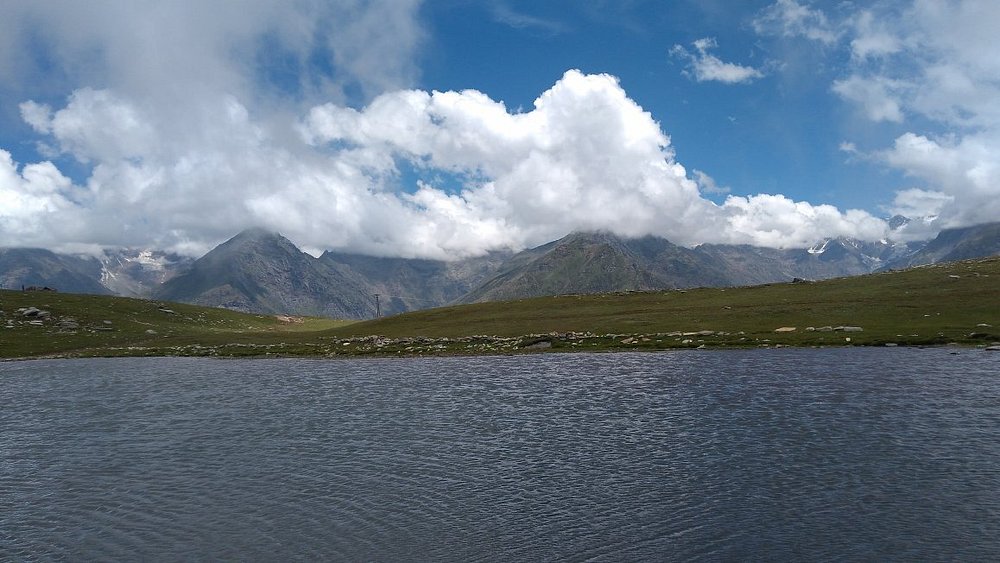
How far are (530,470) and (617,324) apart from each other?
71065 mm

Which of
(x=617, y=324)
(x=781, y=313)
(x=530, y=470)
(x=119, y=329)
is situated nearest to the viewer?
(x=530, y=470)

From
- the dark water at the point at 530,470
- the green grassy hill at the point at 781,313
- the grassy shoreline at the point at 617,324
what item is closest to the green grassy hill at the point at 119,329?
the grassy shoreline at the point at 617,324

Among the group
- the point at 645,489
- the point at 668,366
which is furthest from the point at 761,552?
the point at 668,366

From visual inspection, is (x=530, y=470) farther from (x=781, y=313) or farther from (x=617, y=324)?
(x=781, y=313)

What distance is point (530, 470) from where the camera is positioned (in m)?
28.6

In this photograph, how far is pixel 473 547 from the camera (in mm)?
20516

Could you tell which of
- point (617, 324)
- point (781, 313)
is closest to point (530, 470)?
point (617, 324)

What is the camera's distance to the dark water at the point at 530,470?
2088 cm

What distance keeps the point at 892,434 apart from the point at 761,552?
56.5 feet

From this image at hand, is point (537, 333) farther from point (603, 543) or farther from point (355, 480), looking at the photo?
point (603, 543)

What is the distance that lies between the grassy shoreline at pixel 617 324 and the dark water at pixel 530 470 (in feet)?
86.2

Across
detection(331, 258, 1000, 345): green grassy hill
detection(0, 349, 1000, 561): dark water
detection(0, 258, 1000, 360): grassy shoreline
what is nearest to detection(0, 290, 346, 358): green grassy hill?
detection(0, 258, 1000, 360): grassy shoreline

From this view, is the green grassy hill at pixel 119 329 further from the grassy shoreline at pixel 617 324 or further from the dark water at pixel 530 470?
the dark water at pixel 530 470

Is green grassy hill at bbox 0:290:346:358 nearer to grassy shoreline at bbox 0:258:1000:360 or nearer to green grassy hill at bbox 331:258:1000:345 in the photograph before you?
grassy shoreline at bbox 0:258:1000:360
